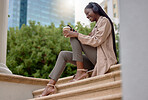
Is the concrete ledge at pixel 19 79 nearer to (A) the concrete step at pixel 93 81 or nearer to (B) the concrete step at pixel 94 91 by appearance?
(A) the concrete step at pixel 93 81

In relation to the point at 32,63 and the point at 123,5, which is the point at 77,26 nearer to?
the point at 32,63

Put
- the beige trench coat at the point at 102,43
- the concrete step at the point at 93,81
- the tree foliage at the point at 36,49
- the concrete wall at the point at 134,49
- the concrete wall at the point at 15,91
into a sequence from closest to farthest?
the concrete wall at the point at 134,49 < the concrete step at the point at 93,81 < the beige trench coat at the point at 102,43 < the concrete wall at the point at 15,91 < the tree foliage at the point at 36,49

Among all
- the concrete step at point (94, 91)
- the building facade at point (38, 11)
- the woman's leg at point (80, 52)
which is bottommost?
the concrete step at point (94, 91)


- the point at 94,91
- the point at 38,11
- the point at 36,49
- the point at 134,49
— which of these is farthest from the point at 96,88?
the point at 38,11

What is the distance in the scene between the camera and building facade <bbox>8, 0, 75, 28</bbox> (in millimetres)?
68688

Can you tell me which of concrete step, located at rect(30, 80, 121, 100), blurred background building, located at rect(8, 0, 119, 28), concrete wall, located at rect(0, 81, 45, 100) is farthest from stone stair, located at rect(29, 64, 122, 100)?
blurred background building, located at rect(8, 0, 119, 28)

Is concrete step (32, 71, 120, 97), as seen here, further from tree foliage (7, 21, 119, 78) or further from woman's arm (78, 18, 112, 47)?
tree foliage (7, 21, 119, 78)

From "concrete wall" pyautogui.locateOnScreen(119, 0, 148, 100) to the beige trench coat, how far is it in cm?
178

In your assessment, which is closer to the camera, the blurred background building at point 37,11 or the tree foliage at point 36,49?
the tree foliage at point 36,49

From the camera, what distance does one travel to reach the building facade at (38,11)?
68.7m

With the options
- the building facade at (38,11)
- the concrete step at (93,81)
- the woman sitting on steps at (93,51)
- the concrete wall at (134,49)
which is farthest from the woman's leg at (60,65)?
the building facade at (38,11)

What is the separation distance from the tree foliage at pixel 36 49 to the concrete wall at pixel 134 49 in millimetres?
7379

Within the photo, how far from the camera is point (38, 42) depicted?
919 centimetres

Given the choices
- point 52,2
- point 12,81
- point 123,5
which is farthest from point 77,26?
point 52,2
